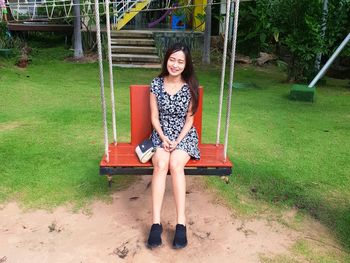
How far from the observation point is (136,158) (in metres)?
2.75

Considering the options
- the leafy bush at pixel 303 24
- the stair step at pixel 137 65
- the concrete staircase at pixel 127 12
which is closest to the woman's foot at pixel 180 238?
the leafy bush at pixel 303 24

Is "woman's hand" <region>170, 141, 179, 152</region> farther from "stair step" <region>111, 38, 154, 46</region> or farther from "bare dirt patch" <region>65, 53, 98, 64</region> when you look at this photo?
"stair step" <region>111, 38, 154, 46</region>

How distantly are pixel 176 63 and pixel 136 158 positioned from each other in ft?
2.28

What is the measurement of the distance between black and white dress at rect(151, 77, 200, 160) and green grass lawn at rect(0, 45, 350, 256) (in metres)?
0.64

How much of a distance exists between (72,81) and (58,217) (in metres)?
4.89

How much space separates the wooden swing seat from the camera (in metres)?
2.62

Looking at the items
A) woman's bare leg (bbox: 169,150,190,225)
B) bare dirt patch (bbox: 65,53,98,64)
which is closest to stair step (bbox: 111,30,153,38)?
bare dirt patch (bbox: 65,53,98,64)

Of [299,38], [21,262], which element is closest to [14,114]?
[21,262]

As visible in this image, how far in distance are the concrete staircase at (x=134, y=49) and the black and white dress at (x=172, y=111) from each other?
20.2 feet

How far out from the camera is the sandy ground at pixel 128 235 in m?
2.41

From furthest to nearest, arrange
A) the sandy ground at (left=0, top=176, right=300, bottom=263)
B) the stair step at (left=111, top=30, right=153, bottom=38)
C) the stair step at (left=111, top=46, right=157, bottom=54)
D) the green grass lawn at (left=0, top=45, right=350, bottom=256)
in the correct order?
the stair step at (left=111, top=30, right=153, bottom=38)
the stair step at (left=111, top=46, right=157, bottom=54)
the green grass lawn at (left=0, top=45, right=350, bottom=256)
the sandy ground at (left=0, top=176, right=300, bottom=263)

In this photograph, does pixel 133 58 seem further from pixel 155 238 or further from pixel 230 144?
pixel 155 238

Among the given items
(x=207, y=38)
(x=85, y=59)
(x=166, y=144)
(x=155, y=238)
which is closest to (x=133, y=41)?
(x=85, y=59)

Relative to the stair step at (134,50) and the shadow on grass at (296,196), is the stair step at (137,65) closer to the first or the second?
the stair step at (134,50)
